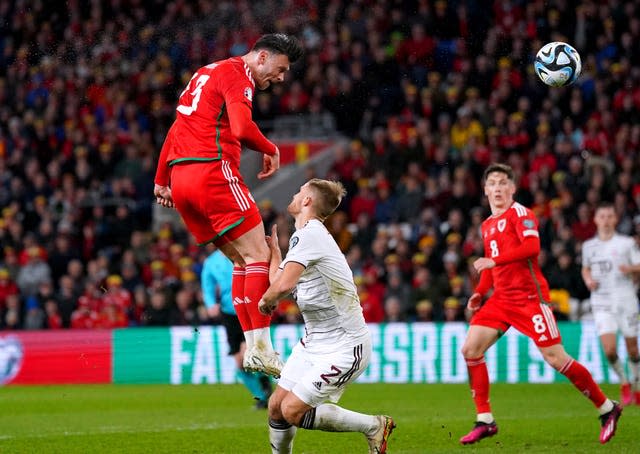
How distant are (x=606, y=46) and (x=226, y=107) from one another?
49.8ft

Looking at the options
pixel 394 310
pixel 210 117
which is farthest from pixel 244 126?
pixel 394 310

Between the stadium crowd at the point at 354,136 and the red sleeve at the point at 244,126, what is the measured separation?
969 cm

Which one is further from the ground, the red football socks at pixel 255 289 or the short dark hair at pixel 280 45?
the short dark hair at pixel 280 45

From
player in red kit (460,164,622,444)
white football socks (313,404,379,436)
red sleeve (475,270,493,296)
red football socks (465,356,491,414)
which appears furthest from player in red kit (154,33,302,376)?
red sleeve (475,270,493,296)

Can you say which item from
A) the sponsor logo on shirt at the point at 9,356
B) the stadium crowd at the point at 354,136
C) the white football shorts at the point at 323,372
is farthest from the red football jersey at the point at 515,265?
the sponsor logo on shirt at the point at 9,356

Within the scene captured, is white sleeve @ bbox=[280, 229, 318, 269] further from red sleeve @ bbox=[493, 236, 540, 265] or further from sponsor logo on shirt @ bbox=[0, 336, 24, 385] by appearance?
sponsor logo on shirt @ bbox=[0, 336, 24, 385]

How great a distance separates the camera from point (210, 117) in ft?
26.7

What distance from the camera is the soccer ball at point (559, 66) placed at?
989cm

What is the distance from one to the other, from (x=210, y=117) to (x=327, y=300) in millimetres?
1635

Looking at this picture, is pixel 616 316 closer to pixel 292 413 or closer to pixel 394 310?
pixel 394 310

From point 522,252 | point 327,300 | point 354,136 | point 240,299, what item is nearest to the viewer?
point 327,300

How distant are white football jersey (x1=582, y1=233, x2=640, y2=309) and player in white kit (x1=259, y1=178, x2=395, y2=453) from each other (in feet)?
21.3

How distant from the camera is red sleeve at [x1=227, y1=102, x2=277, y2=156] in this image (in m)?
7.75

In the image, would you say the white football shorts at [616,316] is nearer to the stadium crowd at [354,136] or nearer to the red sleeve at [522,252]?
the stadium crowd at [354,136]
